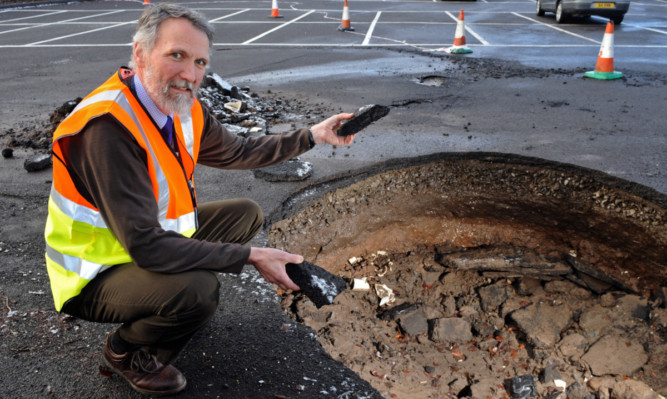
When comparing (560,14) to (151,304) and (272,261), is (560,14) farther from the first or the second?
(151,304)

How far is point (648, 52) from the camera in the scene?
9953mm

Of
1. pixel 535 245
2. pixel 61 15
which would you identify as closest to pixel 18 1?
pixel 61 15

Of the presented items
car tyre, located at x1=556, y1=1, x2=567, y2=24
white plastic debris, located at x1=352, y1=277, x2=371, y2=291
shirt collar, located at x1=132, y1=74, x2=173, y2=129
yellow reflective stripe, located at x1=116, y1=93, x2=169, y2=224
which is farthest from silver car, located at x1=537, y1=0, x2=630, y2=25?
yellow reflective stripe, located at x1=116, y1=93, x2=169, y2=224

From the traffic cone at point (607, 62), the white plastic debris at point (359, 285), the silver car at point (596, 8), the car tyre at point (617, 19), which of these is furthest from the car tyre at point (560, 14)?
the white plastic debris at point (359, 285)

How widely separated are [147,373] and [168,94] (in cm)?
120

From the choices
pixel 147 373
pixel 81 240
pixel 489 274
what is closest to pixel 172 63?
pixel 81 240

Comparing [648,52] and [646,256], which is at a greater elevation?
[648,52]

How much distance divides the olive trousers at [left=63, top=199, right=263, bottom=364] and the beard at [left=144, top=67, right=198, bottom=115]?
2.24ft

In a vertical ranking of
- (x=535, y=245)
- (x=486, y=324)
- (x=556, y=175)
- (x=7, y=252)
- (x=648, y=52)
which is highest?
(x=648, y=52)

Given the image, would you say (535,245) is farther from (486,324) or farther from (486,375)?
(486,375)

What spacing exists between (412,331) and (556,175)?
1.87 m

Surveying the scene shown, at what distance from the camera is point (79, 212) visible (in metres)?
2.11

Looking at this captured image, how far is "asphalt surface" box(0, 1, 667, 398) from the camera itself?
2480mm

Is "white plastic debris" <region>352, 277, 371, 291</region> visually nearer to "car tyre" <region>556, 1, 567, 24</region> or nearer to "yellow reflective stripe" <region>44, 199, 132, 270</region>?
"yellow reflective stripe" <region>44, 199, 132, 270</region>
